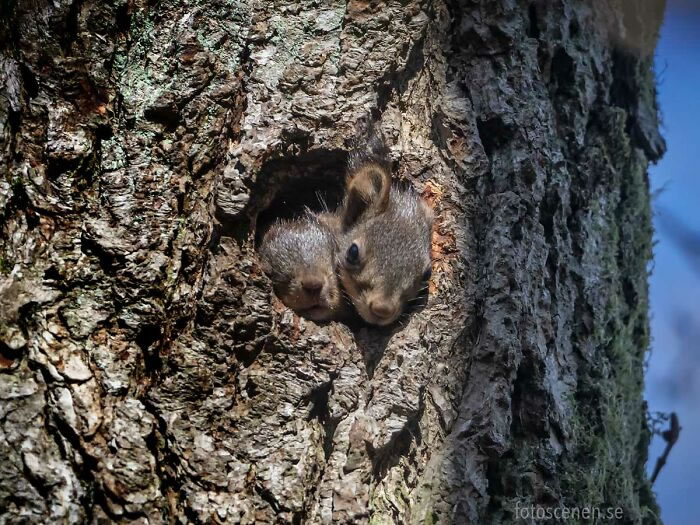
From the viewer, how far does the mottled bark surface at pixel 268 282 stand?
1.73m

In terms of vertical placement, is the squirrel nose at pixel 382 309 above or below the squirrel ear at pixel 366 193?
below

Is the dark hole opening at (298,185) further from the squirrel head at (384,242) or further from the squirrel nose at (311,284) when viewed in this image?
the squirrel nose at (311,284)

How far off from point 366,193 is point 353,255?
0.79ft

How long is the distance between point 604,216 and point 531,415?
3.11 ft

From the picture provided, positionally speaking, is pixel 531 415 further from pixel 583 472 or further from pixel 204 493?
pixel 204 493

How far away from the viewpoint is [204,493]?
5.55ft

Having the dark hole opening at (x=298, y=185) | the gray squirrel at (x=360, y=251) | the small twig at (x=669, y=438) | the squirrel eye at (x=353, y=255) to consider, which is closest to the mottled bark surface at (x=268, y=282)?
the dark hole opening at (x=298, y=185)

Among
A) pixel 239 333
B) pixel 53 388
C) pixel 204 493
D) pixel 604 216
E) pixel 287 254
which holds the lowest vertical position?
pixel 204 493

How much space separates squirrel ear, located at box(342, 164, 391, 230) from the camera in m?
2.52

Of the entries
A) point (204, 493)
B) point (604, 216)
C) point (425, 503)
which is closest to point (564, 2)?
point (604, 216)

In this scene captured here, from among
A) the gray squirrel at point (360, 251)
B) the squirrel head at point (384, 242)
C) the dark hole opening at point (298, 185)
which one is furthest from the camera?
the squirrel head at point (384, 242)

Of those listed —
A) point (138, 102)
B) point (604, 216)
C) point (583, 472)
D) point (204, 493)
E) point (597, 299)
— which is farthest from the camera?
point (604, 216)

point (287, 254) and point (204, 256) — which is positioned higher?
point (287, 254)

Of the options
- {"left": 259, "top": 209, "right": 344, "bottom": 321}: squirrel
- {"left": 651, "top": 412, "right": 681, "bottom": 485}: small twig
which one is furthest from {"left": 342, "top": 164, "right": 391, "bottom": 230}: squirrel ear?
{"left": 651, "top": 412, "right": 681, "bottom": 485}: small twig
